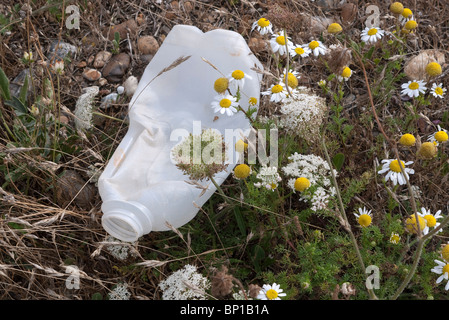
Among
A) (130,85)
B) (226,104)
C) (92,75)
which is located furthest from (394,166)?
(92,75)

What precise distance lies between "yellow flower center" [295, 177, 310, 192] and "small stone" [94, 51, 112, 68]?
1342 millimetres

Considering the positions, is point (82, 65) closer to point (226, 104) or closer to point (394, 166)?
point (226, 104)

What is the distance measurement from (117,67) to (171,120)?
0.52 meters

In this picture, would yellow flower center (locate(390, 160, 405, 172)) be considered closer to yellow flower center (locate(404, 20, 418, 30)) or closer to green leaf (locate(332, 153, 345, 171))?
green leaf (locate(332, 153, 345, 171))

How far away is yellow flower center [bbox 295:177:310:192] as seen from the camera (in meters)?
1.74

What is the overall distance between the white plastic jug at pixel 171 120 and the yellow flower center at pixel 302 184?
36 centimetres

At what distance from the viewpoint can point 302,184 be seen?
5.70ft

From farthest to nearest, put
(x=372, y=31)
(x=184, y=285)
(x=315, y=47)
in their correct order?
(x=372, y=31), (x=315, y=47), (x=184, y=285)

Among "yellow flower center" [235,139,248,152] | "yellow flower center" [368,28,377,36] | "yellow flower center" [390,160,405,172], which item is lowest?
"yellow flower center" [235,139,248,152]

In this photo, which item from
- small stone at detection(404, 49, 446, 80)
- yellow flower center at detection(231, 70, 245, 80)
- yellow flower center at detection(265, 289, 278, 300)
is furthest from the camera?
small stone at detection(404, 49, 446, 80)

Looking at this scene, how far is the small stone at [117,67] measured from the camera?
2.58 metres

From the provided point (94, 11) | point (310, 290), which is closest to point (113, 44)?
point (94, 11)

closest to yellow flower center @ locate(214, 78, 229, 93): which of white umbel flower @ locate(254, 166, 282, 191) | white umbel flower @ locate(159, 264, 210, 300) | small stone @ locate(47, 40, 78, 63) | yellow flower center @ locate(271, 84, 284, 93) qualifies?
yellow flower center @ locate(271, 84, 284, 93)

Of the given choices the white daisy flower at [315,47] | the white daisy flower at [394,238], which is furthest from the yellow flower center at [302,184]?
the white daisy flower at [315,47]
